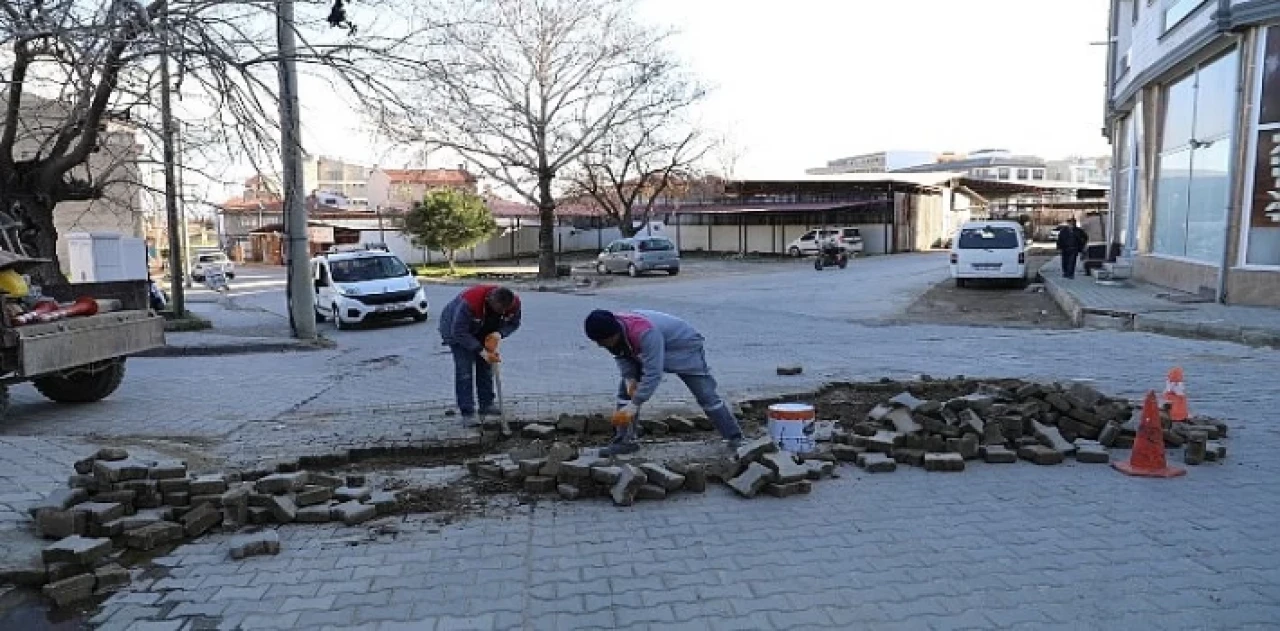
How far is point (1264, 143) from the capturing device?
13.9 meters

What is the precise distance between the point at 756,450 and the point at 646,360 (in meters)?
0.92

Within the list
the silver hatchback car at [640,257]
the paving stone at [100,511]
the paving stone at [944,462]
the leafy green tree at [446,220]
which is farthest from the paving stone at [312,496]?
the leafy green tree at [446,220]

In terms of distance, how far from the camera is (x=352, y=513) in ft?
16.3

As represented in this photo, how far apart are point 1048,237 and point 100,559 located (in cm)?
5621

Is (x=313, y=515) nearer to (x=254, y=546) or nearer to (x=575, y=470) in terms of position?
(x=254, y=546)

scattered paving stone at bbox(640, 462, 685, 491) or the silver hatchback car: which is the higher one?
the silver hatchback car

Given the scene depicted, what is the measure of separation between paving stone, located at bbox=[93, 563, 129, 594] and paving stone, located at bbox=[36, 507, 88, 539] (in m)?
0.55

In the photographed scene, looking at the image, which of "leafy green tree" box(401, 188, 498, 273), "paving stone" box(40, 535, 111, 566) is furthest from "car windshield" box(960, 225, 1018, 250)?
"leafy green tree" box(401, 188, 498, 273)

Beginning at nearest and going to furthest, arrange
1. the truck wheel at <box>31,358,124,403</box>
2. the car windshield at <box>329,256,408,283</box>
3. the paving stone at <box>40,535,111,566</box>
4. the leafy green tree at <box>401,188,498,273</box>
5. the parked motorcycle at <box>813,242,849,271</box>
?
the paving stone at <box>40,535,111,566</box>
the truck wheel at <box>31,358,124,403</box>
the car windshield at <box>329,256,408,283</box>
the parked motorcycle at <box>813,242,849,271</box>
the leafy green tree at <box>401,188,498,273</box>

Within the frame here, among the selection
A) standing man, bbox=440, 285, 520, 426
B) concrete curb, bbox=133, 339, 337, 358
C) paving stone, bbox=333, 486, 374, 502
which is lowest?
concrete curb, bbox=133, 339, 337, 358

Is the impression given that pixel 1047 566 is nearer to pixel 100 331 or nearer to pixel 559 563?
pixel 559 563

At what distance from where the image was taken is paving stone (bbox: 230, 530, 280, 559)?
4.47 metres

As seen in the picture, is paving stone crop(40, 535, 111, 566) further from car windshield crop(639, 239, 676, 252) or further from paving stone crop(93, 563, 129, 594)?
car windshield crop(639, 239, 676, 252)

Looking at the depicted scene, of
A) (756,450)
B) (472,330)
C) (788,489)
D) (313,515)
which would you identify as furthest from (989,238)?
(313,515)
